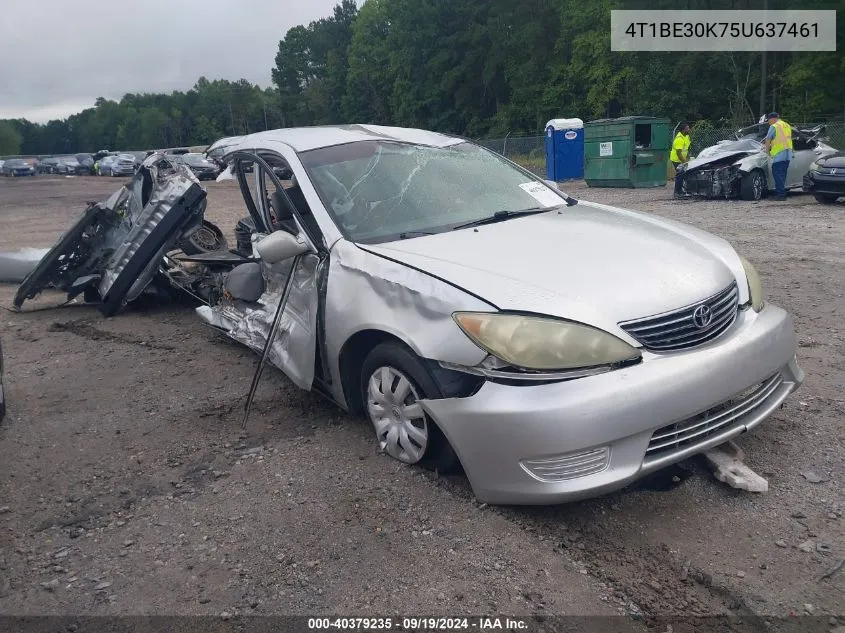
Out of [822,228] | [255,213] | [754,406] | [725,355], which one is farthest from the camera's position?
[822,228]

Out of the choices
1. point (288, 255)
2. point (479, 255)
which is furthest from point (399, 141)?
point (479, 255)

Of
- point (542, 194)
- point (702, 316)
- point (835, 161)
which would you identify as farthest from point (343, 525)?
point (835, 161)

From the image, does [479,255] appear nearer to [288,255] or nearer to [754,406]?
[288,255]

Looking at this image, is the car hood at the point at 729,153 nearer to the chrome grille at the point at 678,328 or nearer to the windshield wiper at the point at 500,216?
the windshield wiper at the point at 500,216

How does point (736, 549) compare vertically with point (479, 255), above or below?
below

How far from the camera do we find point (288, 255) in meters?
3.87

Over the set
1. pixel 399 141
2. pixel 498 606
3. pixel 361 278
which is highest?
pixel 399 141

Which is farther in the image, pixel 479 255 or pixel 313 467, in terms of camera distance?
pixel 313 467

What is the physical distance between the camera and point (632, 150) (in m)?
18.6

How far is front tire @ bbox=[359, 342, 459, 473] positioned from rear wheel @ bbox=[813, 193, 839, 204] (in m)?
11.7

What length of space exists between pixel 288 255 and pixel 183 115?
112356mm

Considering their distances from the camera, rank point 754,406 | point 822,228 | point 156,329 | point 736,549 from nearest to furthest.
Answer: point 736,549 → point 754,406 → point 156,329 → point 822,228

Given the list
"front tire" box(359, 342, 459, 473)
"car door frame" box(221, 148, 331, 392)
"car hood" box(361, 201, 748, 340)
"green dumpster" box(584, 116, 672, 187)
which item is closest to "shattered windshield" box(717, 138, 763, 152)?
"green dumpster" box(584, 116, 672, 187)

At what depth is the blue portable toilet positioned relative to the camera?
21.8 metres
